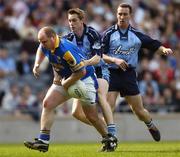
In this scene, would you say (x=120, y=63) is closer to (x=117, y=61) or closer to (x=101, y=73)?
(x=117, y=61)

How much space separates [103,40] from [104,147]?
2292 mm

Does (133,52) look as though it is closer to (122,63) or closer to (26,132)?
(122,63)

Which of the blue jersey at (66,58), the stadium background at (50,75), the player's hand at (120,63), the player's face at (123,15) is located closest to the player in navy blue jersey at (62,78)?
the blue jersey at (66,58)

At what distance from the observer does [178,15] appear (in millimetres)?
27812

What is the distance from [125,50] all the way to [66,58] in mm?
2661

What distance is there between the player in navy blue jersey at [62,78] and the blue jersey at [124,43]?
171cm

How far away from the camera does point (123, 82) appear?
15.3 m

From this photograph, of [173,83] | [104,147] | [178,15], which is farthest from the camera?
[178,15]

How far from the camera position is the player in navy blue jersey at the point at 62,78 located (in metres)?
12.6

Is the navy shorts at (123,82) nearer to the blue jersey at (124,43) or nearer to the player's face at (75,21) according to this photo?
the blue jersey at (124,43)

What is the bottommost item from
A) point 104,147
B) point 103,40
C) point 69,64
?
point 104,147

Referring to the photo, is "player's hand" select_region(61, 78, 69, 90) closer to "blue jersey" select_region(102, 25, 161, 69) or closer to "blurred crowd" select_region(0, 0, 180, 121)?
"blue jersey" select_region(102, 25, 161, 69)

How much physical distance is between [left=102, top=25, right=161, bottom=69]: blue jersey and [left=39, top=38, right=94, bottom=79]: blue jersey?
2080 millimetres

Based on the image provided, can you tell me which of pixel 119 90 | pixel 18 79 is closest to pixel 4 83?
pixel 18 79
